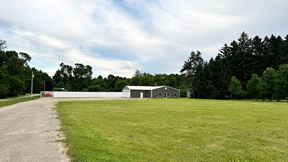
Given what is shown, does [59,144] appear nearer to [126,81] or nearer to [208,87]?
[208,87]

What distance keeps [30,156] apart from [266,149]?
7312 millimetres

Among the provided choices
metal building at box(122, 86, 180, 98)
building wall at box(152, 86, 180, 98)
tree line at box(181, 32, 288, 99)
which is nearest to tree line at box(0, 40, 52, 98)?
metal building at box(122, 86, 180, 98)

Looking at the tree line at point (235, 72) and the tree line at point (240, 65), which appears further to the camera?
the tree line at point (240, 65)

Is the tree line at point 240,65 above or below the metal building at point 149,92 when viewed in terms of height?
above

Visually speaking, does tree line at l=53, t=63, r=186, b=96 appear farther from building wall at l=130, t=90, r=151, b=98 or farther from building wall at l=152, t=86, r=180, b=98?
building wall at l=130, t=90, r=151, b=98

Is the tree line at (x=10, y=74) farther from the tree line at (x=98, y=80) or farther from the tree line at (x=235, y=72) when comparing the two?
the tree line at (x=98, y=80)

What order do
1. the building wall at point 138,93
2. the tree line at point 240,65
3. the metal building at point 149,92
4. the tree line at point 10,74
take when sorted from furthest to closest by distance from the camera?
the metal building at point 149,92 → the building wall at point 138,93 → the tree line at point 240,65 → the tree line at point 10,74

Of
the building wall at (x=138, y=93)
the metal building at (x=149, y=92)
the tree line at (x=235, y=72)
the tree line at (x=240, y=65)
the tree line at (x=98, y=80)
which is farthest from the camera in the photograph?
the tree line at (x=98, y=80)

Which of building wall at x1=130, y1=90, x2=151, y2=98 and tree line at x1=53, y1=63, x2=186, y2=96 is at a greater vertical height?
tree line at x1=53, y1=63, x2=186, y2=96

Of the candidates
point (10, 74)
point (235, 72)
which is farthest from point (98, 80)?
point (235, 72)

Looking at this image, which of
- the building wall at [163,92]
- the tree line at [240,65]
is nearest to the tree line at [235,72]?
the tree line at [240,65]

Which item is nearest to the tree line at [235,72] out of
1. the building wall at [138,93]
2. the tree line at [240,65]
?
the tree line at [240,65]

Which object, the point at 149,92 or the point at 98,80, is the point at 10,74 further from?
the point at 98,80

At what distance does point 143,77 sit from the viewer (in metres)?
135
